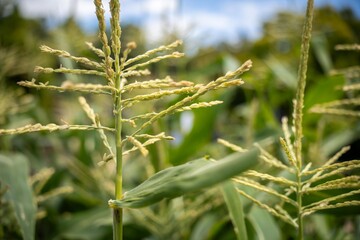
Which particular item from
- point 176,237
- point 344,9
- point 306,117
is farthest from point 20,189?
point 344,9

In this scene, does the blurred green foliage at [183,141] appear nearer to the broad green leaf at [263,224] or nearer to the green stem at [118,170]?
the broad green leaf at [263,224]

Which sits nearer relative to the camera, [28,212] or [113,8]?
[113,8]

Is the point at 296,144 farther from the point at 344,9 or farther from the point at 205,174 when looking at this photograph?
the point at 344,9

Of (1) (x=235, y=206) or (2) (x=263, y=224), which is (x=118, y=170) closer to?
(1) (x=235, y=206)

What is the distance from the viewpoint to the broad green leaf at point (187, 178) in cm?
27

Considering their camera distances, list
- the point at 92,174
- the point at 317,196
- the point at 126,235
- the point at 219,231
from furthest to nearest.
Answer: the point at 92,174
the point at 126,235
the point at 219,231
the point at 317,196

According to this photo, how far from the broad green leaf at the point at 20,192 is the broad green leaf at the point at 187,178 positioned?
254mm

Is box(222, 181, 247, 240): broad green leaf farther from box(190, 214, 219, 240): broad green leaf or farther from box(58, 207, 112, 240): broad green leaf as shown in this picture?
box(58, 207, 112, 240): broad green leaf

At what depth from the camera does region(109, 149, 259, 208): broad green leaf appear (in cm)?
27

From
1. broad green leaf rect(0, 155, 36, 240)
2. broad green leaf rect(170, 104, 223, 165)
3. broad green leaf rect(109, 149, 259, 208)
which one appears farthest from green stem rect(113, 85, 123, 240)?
broad green leaf rect(170, 104, 223, 165)

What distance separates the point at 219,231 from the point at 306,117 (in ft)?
1.52

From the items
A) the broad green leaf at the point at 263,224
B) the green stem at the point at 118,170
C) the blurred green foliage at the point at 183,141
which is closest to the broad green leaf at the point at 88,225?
the blurred green foliage at the point at 183,141

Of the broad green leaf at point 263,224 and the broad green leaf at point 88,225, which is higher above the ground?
the broad green leaf at point 263,224

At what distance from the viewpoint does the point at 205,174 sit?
0.28 metres
